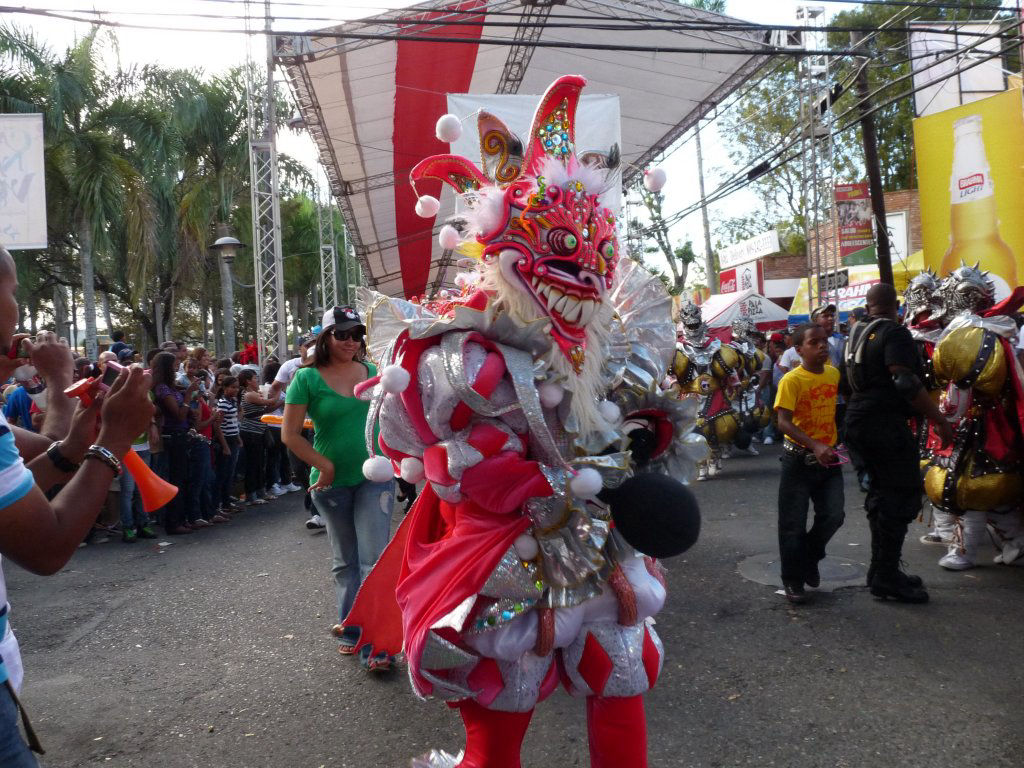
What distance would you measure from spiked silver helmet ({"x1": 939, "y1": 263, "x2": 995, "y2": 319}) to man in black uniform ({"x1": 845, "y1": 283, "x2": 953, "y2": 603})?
74 cm

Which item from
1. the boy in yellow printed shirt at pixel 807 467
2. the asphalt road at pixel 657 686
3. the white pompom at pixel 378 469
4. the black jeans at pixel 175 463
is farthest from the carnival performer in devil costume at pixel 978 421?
the black jeans at pixel 175 463

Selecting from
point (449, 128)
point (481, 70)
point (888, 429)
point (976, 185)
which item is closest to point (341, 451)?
point (449, 128)

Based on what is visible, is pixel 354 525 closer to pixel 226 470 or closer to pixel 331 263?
pixel 226 470

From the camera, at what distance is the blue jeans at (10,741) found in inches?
65.7

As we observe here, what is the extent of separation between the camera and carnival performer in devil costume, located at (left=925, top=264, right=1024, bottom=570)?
5246 millimetres

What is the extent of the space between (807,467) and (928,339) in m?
1.76

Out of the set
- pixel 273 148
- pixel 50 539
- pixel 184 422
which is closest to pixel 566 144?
pixel 50 539

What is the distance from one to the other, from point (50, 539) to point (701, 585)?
15.5 ft

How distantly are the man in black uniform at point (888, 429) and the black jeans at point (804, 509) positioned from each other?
236 millimetres

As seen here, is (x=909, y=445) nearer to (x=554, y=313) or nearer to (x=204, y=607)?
(x=554, y=313)

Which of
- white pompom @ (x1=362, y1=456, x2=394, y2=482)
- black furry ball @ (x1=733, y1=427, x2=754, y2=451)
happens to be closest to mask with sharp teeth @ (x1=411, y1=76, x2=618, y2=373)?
white pompom @ (x1=362, y1=456, x2=394, y2=482)

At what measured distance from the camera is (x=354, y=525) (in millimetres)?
4539

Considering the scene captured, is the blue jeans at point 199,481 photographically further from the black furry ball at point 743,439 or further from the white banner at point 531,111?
the black furry ball at point 743,439

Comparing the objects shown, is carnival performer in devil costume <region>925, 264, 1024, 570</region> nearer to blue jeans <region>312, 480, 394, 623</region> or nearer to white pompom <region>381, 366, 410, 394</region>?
blue jeans <region>312, 480, 394, 623</region>
